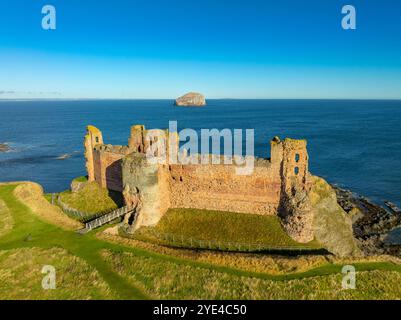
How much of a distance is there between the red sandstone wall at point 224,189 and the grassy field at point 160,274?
7.98 meters

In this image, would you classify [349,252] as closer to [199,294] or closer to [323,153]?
[199,294]

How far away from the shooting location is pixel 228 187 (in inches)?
1305

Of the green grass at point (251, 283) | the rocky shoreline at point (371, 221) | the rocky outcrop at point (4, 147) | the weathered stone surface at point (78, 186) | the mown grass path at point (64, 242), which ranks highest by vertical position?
the rocky outcrop at point (4, 147)

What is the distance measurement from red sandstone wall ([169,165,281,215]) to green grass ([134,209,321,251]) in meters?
0.92

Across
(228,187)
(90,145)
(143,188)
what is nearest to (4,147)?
(90,145)

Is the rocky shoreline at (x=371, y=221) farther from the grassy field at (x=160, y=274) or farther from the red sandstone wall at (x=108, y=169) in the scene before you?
the red sandstone wall at (x=108, y=169)

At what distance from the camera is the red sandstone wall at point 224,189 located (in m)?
31.9

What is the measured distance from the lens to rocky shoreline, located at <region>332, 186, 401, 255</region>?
36531 millimetres

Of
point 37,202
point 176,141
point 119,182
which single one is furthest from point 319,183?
point 37,202

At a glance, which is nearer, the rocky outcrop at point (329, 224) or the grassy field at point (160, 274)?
the grassy field at point (160, 274)

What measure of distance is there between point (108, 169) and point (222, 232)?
17.8m

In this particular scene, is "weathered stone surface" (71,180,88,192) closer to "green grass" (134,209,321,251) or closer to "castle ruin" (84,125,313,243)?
"castle ruin" (84,125,313,243)

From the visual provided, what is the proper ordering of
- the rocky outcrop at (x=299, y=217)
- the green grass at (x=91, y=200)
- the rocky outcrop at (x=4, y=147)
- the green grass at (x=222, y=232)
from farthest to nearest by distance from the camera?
the rocky outcrop at (x=4, y=147) < the green grass at (x=91, y=200) < the rocky outcrop at (x=299, y=217) < the green grass at (x=222, y=232)

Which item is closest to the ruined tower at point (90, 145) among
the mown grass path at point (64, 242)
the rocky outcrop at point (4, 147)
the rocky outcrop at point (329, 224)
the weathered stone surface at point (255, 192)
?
the weathered stone surface at point (255, 192)
